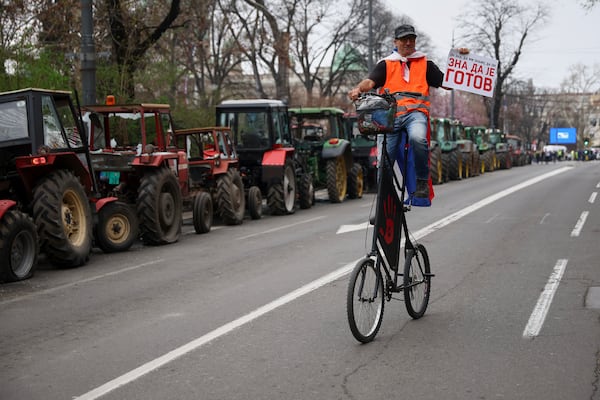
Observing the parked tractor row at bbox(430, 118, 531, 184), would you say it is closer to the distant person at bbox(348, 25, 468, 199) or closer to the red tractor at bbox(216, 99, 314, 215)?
the red tractor at bbox(216, 99, 314, 215)

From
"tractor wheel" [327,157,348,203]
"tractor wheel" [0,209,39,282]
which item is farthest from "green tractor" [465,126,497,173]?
"tractor wheel" [0,209,39,282]

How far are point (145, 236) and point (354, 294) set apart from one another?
313 inches

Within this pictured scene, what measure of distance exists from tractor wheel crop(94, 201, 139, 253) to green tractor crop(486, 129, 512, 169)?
44.4 meters

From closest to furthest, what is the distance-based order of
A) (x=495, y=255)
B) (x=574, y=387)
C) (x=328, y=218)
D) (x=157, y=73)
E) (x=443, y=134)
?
(x=574, y=387) → (x=495, y=255) → (x=328, y=218) → (x=157, y=73) → (x=443, y=134)

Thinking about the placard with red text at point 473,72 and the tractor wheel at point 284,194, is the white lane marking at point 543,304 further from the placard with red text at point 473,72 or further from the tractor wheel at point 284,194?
the tractor wheel at point 284,194

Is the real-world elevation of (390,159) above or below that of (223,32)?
below

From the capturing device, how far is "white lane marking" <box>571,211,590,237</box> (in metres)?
14.3

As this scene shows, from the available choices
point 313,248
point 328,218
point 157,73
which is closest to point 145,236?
point 313,248

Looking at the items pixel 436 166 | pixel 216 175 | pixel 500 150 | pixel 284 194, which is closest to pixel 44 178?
pixel 216 175

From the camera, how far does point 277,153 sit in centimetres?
1934

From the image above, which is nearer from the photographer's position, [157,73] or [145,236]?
[145,236]

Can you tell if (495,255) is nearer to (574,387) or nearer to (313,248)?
(313,248)

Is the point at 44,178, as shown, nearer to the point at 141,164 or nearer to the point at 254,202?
the point at 141,164

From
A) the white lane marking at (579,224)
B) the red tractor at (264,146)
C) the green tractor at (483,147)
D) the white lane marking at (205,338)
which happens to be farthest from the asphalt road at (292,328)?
the green tractor at (483,147)
